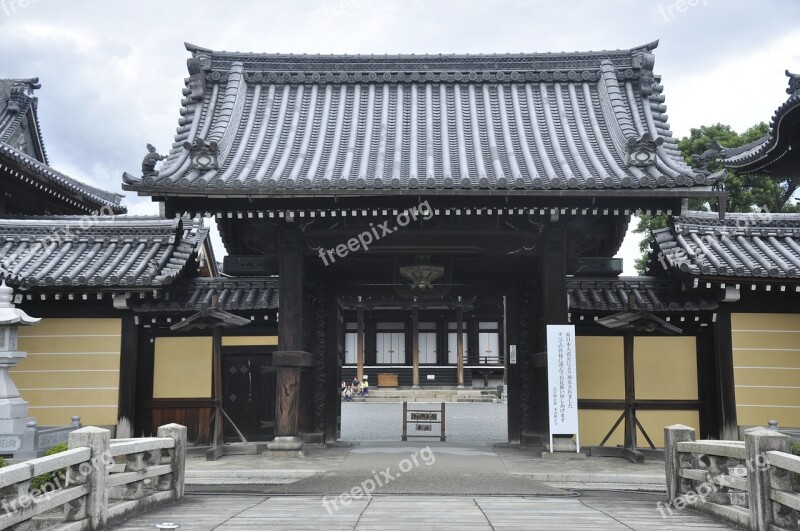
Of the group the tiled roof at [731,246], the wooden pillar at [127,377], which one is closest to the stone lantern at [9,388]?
the wooden pillar at [127,377]

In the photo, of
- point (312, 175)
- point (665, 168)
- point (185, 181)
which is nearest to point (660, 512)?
point (665, 168)

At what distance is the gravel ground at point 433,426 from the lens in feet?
65.6

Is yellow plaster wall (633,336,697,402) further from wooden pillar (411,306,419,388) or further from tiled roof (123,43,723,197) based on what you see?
wooden pillar (411,306,419,388)

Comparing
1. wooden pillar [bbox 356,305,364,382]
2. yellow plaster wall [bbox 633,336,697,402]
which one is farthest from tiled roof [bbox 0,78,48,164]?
wooden pillar [bbox 356,305,364,382]

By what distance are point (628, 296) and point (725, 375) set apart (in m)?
2.29

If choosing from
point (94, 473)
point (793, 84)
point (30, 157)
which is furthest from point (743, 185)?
point (94, 473)

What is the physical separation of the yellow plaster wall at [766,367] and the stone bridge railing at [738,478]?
18.4 feet

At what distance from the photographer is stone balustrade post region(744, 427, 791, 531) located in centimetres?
725

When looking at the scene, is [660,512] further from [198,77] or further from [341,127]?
[198,77]

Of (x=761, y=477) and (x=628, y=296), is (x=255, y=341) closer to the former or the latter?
(x=628, y=296)

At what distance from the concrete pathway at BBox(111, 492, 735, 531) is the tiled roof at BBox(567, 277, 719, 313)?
5.55 meters

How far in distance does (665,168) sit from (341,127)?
20.7 ft

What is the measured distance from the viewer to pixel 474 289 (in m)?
16.2

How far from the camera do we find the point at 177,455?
960 cm
